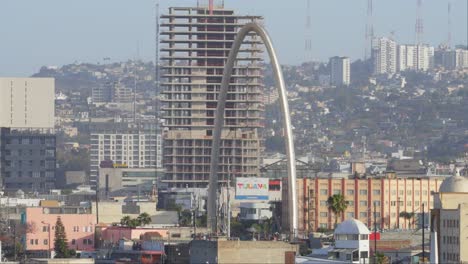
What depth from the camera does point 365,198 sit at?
15638 cm

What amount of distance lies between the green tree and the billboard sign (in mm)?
24157

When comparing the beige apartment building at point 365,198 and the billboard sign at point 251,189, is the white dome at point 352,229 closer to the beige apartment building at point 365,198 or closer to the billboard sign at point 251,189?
the billboard sign at point 251,189

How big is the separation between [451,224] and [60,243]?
26804 millimetres

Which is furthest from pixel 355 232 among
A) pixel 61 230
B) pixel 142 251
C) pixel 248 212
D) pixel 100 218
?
pixel 248 212

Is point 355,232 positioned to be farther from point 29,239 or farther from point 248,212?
point 248,212

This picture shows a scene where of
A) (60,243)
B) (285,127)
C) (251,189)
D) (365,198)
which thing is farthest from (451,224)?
(365,198)

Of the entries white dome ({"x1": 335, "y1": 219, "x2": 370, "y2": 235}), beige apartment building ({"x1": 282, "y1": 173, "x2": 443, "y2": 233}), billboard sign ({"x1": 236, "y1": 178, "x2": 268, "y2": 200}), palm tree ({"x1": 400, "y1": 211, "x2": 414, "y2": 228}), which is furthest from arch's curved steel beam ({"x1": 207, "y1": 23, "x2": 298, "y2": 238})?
beige apartment building ({"x1": 282, "y1": 173, "x2": 443, "y2": 233})

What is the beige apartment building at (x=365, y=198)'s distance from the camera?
504 ft

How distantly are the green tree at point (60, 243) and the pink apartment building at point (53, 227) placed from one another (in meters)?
0.90

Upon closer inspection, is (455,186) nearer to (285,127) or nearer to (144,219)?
(285,127)

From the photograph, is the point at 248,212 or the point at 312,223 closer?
the point at 312,223

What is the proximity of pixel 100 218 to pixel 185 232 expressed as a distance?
27.5 metres

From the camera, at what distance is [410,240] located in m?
A: 110

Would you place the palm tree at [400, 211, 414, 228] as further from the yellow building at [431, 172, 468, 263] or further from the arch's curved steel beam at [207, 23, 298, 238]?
the yellow building at [431, 172, 468, 263]
